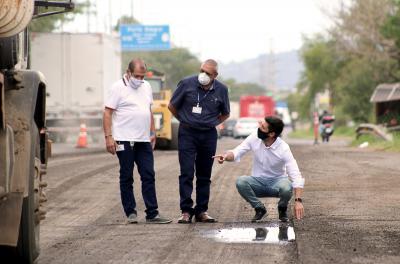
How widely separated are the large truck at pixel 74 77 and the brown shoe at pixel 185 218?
2286 centimetres

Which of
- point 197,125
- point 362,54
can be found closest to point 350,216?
point 197,125

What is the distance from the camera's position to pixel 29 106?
699 centimetres

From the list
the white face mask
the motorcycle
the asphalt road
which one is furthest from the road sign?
the white face mask

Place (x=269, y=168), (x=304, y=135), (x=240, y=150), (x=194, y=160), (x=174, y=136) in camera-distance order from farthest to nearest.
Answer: (x=304, y=135) < (x=174, y=136) < (x=194, y=160) < (x=269, y=168) < (x=240, y=150)

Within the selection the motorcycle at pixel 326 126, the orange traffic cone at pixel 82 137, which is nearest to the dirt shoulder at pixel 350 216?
the orange traffic cone at pixel 82 137

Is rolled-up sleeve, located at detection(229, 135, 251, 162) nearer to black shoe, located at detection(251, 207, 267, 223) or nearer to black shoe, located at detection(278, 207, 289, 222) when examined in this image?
black shoe, located at detection(251, 207, 267, 223)

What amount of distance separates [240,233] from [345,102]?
52615 millimetres

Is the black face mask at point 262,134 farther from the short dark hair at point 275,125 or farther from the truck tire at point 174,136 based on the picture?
the truck tire at point 174,136

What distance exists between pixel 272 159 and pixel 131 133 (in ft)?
5.25

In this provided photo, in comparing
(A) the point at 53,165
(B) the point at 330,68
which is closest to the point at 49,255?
(A) the point at 53,165

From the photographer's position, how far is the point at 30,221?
7.28 m

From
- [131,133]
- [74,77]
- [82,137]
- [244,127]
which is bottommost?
[244,127]

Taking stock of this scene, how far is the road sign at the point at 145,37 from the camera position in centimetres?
5900

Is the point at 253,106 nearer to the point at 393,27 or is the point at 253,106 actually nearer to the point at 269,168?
the point at 393,27
